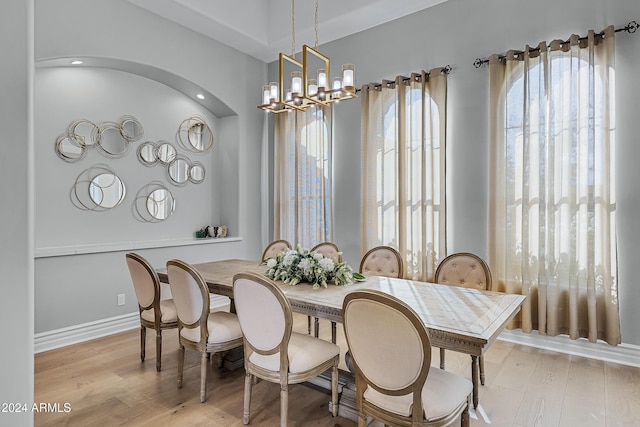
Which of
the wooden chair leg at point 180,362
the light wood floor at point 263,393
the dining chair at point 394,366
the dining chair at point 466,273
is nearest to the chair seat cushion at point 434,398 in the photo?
the dining chair at point 394,366

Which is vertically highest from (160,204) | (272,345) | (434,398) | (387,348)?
(160,204)

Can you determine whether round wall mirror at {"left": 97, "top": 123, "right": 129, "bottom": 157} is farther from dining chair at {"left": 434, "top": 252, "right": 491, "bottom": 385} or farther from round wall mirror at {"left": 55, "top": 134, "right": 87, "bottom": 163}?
dining chair at {"left": 434, "top": 252, "right": 491, "bottom": 385}

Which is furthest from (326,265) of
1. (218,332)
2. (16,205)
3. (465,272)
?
(16,205)

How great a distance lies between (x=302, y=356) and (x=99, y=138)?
334 centimetres

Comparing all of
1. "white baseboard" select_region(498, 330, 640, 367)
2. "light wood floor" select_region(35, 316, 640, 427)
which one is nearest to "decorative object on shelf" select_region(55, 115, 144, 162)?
"light wood floor" select_region(35, 316, 640, 427)

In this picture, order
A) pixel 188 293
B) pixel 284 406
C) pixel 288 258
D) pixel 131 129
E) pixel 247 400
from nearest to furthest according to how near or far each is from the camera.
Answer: pixel 284 406
pixel 247 400
pixel 188 293
pixel 288 258
pixel 131 129

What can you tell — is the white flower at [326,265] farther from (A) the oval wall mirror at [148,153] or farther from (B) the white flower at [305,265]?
(A) the oval wall mirror at [148,153]

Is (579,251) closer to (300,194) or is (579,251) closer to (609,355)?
(609,355)

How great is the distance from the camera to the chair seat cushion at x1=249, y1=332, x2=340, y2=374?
2025 mm

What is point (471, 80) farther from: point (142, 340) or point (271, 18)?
point (142, 340)

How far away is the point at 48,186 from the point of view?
Answer: 3.62 m

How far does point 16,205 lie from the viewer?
42.6 inches

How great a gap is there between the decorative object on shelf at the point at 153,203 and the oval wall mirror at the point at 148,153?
25cm

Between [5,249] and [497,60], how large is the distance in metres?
3.89
